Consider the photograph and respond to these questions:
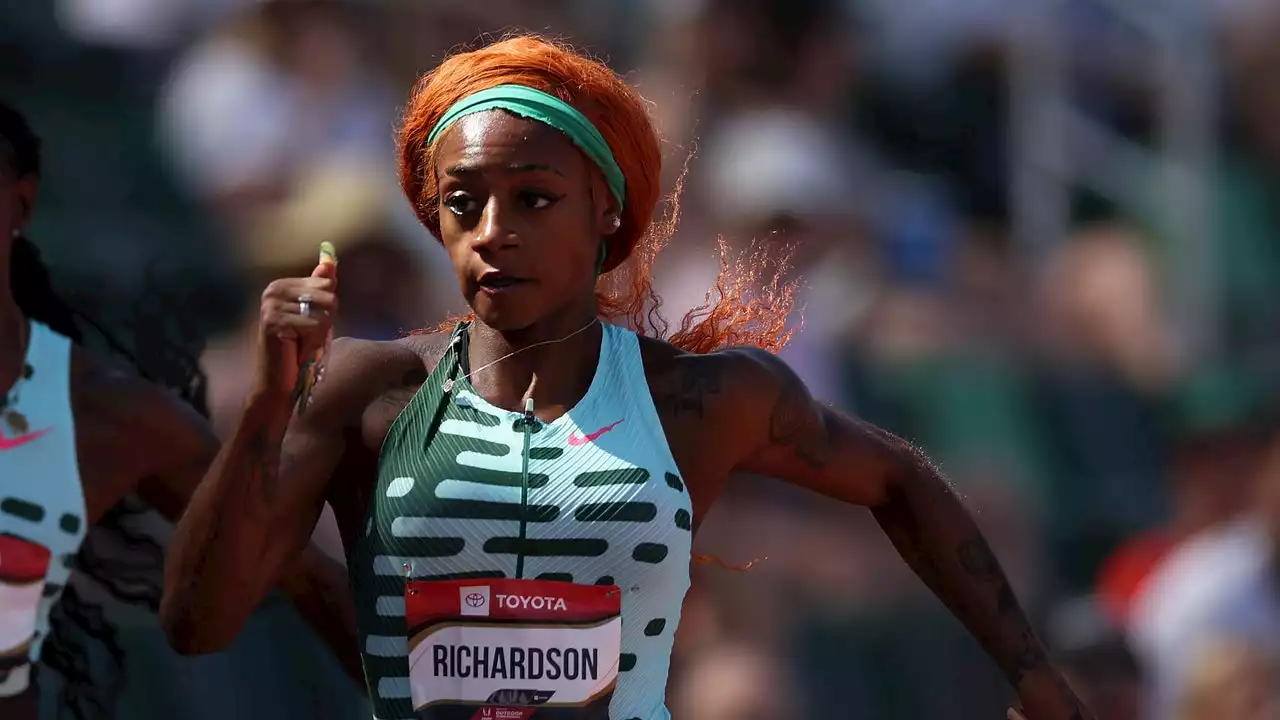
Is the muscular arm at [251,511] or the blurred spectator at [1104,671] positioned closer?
the muscular arm at [251,511]

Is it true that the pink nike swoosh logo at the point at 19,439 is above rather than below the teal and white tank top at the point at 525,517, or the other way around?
above

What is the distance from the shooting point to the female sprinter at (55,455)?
3873 millimetres

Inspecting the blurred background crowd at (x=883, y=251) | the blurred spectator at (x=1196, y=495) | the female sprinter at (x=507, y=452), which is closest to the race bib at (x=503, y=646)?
the female sprinter at (x=507, y=452)

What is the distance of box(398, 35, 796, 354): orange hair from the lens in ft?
11.4

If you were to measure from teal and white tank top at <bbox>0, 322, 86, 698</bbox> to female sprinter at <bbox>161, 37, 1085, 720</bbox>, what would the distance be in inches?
27.8

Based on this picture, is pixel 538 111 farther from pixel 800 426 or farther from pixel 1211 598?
pixel 1211 598

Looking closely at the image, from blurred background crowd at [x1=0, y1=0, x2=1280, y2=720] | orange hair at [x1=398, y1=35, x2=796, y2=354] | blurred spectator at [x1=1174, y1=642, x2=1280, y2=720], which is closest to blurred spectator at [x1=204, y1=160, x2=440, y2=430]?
blurred background crowd at [x1=0, y1=0, x2=1280, y2=720]

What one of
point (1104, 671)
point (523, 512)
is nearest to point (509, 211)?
point (523, 512)

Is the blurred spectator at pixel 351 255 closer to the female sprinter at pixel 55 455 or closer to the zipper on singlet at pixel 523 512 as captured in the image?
the female sprinter at pixel 55 455

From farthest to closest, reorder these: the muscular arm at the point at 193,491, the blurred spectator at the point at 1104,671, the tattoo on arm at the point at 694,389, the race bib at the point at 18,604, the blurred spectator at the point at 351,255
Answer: the blurred spectator at the point at 351,255 → the blurred spectator at the point at 1104,671 → the muscular arm at the point at 193,491 → the race bib at the point at 18,604 → the tattoo on arm at the point at 694,389

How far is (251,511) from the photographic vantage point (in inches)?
128

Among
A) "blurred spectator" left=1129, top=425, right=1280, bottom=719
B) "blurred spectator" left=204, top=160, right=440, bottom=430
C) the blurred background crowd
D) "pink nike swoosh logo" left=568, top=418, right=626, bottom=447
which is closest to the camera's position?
"pink nike swoosh logo" left=568, top=418, right=626, bottom=447

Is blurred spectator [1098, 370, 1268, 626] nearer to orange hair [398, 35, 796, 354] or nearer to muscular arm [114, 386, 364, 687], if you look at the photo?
orange hair [398, 35, 796, 354]

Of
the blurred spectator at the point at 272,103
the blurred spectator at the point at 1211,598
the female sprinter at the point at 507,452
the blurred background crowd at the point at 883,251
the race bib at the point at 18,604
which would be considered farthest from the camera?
the blurred spectator at the point at 1211,598
